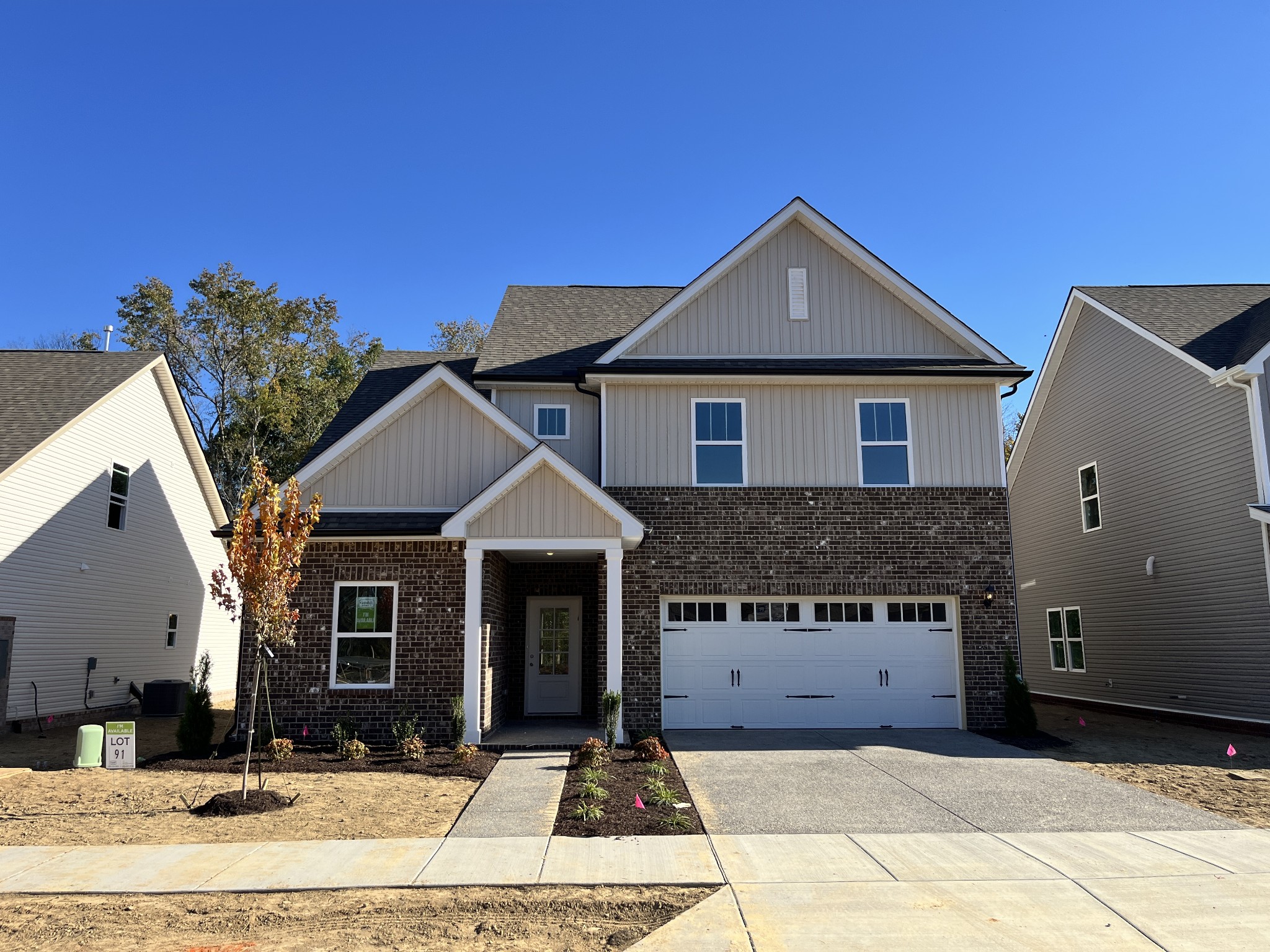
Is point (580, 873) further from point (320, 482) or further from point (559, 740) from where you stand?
point (320, 482)

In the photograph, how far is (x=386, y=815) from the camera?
363 inches

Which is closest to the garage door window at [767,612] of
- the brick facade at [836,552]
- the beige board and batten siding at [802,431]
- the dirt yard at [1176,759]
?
the brick facade at [836,552]

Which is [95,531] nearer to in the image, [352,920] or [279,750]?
[279,750]

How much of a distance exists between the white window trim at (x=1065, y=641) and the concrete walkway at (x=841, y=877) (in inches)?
483

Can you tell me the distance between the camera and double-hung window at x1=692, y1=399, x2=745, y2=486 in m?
15.2

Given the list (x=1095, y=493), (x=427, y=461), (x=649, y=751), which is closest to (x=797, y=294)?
(x=427, y=461)

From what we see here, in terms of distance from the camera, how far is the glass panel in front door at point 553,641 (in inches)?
661

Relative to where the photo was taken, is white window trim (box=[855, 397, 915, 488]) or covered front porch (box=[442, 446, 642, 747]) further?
white window trim (box=[855, 397, 915, 488])

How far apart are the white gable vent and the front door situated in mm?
6601

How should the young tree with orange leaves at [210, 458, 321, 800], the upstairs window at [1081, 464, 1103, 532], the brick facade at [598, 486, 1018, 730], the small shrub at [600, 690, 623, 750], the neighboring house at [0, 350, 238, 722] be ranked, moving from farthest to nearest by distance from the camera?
the upstairs window at [1081, 464, 1103, 532] → the neighboring house at [0, 350, 238, 722] → the brick facade at [598, 486, 1018, 730] → the small shrub at [600, 690, 623, 750] → the young tree with orange leaves at [210, 458, 321, 800]

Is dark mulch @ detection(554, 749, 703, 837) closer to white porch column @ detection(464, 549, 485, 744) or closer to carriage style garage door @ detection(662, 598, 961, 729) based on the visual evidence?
white porch column @ detection(464, 549, 485, 744)

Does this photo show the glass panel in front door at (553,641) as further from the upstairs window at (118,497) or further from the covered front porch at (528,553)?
the upstairs window at (118,497)

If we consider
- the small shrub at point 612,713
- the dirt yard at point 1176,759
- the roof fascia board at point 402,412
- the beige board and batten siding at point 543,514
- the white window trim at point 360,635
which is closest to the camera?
the dirt yard at point 1176,759

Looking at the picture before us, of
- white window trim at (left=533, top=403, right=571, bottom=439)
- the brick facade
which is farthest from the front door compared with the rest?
white window trim at (left=533, top=403, right=571, bottom=439)
